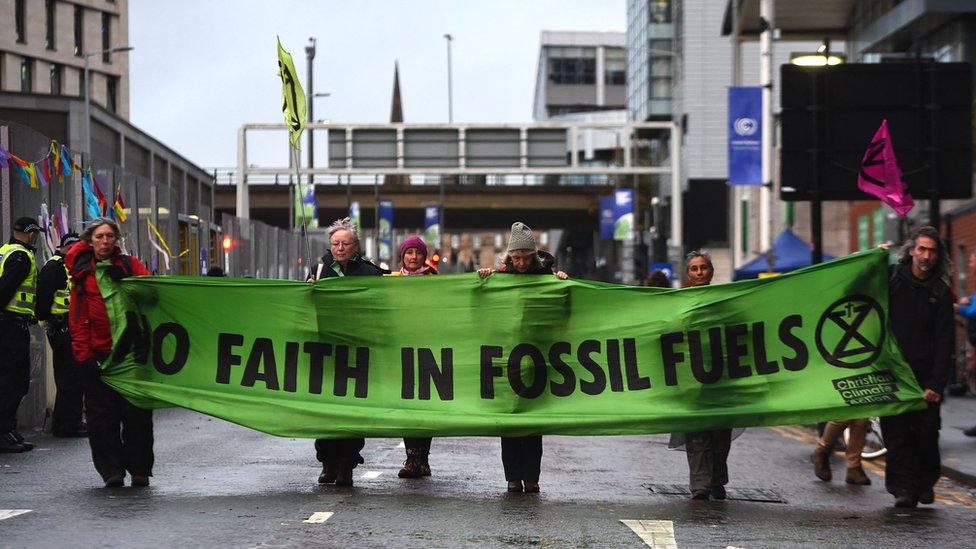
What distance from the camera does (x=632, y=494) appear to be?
1126 centimetres

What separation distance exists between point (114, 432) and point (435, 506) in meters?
2.49

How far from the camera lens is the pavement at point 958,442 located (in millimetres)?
13750

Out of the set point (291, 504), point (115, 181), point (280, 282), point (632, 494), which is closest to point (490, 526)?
point (291, 504)

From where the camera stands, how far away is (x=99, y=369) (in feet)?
37.0

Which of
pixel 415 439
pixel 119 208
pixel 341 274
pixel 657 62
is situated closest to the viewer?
pixel 341 274

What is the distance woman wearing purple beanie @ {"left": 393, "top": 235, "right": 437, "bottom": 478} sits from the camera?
11.9 m

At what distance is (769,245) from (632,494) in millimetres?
21673

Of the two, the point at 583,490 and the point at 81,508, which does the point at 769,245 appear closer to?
the point at 583,490

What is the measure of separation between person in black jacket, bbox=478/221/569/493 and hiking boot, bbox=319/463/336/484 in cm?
120

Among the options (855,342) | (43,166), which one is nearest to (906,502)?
(855,342)

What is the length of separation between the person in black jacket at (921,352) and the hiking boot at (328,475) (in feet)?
12.3

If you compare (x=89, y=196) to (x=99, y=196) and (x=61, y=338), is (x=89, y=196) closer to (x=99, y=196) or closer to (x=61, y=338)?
(x=99, y=196)

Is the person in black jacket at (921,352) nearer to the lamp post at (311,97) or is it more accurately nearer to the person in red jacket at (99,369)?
the person in red jacket at (99,369)

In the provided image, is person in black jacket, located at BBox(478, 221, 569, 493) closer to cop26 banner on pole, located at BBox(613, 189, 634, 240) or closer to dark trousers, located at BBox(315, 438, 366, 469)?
dark trousers, located at BBox(315, 438, 366, 469)
